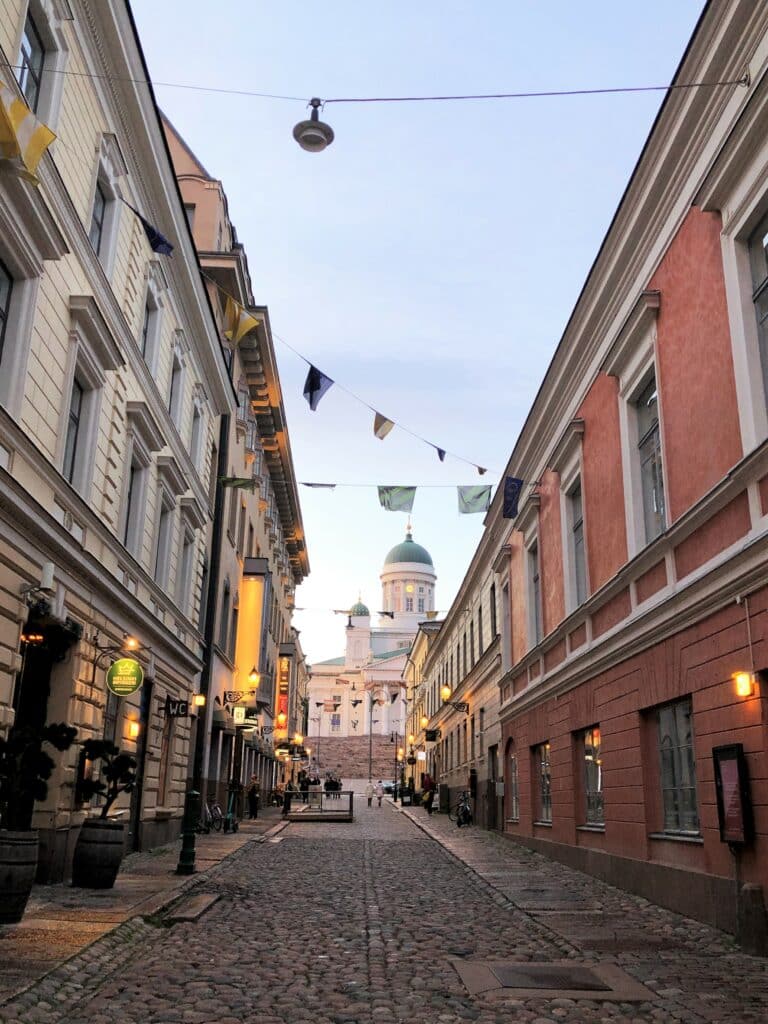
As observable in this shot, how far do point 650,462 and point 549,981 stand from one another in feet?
24.5

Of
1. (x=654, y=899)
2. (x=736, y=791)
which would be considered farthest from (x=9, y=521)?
(x=654, y=899)

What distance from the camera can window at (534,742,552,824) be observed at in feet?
62.4

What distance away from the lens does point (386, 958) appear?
8.01 metres

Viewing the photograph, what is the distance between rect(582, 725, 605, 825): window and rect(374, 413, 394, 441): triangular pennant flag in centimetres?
612

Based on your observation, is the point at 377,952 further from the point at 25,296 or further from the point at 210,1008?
the point at 25,296

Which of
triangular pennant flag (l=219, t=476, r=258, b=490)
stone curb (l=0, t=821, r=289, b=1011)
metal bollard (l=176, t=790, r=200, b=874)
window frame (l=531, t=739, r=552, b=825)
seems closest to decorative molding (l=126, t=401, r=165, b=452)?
triangular pennant flag (l=219, t=476, r=258, b=490)

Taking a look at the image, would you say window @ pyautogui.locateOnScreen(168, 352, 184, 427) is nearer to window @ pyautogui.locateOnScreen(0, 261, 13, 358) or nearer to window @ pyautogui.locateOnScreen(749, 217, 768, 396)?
window @ pyautogui.locateOnScreen(0, 261, 13, 358)

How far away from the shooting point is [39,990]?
625cm

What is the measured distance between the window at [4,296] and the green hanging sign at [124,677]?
5.39m

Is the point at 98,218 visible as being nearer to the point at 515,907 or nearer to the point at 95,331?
the point at 95,331

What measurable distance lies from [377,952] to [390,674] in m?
111

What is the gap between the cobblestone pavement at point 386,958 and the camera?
20.3 ft

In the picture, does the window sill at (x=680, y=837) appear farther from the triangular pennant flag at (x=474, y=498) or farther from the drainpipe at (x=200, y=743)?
the triangular pennant flag at (x=474, y=498)

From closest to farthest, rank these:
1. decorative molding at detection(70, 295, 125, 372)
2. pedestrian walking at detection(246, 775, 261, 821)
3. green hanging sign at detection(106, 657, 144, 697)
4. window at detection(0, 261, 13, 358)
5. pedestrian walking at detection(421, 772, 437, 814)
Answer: window at detection(0, 261, 13, 358)
decorative molding at detection(70, 295, 125, 372)
green hanging sign at detection(106, 657, 144, 697)
pedestrian walking at detection(246, 775, 261, 821)
pedestrian walking at detection(421, 772, 437, 814)
